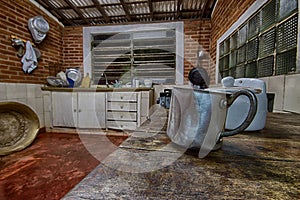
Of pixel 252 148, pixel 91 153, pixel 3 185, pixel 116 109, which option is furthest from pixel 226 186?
pixel 116 109

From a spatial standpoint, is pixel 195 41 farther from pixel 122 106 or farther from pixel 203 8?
pixel 122 106

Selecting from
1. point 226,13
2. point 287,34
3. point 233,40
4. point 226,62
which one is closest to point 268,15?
point 287,34

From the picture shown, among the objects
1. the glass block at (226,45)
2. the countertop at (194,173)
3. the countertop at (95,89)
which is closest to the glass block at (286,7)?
the countertop at (194,173)

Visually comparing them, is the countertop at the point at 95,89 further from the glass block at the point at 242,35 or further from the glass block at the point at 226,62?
the glass block at the point at 242,35

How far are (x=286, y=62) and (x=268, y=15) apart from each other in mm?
424

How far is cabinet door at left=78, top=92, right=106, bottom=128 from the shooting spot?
2793 mm

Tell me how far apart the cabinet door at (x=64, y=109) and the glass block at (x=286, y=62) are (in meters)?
2.73

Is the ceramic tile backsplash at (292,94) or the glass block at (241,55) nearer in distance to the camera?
the ceramic tile backsplash at (292,94)

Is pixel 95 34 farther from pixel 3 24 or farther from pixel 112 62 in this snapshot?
pixel 3 24

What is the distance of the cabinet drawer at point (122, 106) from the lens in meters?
2.73

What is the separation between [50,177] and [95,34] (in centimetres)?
274

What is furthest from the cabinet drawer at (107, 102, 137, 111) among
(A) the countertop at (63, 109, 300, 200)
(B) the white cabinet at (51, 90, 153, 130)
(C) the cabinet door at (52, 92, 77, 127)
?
(A) the countertop at (63, 109, 300, 200)

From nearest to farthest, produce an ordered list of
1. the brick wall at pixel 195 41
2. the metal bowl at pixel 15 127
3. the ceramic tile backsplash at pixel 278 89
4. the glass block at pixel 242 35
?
the ceramic tile backsplash at pixel 278 89
the glass block at pixel 242 35
the metal bowl at pixel 15 127
the brick wall at pixel 195 41

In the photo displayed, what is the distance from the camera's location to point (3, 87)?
224 centimetres
